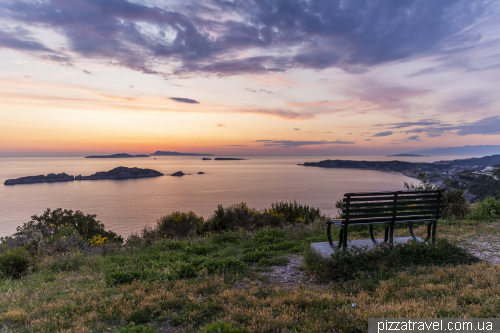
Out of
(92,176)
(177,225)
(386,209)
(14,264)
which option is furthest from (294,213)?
(92,176)

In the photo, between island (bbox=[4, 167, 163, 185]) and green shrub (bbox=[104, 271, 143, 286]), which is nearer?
green shrub (bbox=[104, 271, 143, 286])

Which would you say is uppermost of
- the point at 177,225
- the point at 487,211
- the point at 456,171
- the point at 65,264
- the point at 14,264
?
the point at 456,171

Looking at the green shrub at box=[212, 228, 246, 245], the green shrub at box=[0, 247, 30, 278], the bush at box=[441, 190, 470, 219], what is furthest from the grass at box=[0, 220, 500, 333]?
the bush at box=[441, 190, 470, 219]

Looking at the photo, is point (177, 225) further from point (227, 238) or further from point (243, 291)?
point (243, 291)

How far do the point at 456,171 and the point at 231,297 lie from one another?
169 ft

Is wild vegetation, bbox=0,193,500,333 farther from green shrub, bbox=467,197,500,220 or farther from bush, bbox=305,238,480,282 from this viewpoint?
green shrub, bbox=467,197,500,220

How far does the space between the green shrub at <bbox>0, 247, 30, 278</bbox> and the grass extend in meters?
0.23

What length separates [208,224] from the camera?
39.8 ft

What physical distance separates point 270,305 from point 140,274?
114 inches

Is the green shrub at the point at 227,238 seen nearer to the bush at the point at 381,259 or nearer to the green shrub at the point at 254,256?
the green shrub at the point at 254,256

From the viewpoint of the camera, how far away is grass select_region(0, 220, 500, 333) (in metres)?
3.29

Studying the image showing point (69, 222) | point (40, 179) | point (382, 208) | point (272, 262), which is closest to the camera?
point (382, 208)

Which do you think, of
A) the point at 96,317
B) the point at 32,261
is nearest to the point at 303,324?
the point at 96,317

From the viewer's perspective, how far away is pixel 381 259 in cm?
537
